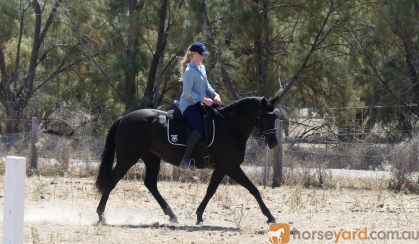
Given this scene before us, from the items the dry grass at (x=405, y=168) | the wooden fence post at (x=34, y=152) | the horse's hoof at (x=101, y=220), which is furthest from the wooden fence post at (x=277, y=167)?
the horse's hoof at (x=101, y=220)

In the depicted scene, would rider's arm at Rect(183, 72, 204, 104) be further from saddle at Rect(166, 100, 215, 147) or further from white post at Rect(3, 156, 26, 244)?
white post at Rect(3, 156, 26, 244)

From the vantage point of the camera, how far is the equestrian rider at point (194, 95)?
31.9ft

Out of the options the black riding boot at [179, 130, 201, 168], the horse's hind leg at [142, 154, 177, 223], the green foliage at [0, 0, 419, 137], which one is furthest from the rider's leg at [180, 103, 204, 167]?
Answer: the green foliage at [0, 0, 419, 137]

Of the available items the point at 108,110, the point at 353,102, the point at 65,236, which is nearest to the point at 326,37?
the point at 353,102

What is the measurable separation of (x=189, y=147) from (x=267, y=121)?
1.15m

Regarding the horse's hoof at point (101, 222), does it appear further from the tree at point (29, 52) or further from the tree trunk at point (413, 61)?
the tree at point (29, 52)

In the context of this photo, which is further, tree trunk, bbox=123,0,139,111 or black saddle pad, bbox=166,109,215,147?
tree trunk, bbox=123,0,139,111

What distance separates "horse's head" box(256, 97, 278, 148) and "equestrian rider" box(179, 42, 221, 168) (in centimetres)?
72

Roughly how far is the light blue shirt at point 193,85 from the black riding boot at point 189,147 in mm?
425

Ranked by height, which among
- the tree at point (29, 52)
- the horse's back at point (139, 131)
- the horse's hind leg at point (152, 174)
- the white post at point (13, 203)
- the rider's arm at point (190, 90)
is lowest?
the white post at point (13, 203)

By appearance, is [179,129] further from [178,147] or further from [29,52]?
[29,52]

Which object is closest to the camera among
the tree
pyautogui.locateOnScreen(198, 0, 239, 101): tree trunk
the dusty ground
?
the dusty ground

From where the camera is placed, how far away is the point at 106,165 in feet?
34.9

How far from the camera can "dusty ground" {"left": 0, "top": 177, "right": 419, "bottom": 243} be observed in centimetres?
862
